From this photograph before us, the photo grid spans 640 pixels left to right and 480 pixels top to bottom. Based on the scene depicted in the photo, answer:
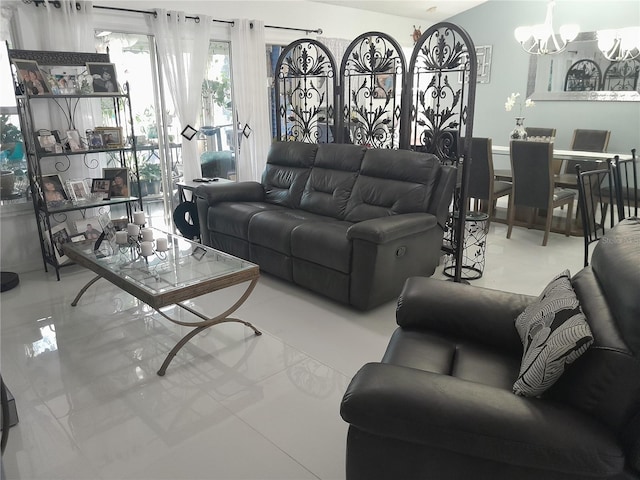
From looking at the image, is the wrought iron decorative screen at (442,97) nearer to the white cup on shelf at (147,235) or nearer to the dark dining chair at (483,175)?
the dark dining chair at (483,175)

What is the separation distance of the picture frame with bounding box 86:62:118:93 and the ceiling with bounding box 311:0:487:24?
9.35ft

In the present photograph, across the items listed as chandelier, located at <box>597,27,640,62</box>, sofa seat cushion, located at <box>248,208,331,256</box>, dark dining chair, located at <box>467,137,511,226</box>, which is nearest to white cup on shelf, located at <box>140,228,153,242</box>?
sofa seat cushion, located at <box>248,208,331,256</box>

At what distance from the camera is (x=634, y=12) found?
5.75m

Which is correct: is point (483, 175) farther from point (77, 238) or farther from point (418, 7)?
point (77, 238)

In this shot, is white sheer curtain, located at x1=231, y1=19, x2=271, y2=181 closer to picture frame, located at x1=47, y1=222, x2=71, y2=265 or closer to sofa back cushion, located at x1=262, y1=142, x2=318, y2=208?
sofa back cushion, located at x1=262, y1=142, x2=318, y2=208

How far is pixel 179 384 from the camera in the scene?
2389 millimetres

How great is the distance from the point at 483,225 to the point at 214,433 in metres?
2.65

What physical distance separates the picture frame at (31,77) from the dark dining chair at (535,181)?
3935 millimetres

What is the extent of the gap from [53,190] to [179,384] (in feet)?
7.39

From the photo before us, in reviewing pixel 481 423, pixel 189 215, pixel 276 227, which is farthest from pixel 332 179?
pixel 481 423

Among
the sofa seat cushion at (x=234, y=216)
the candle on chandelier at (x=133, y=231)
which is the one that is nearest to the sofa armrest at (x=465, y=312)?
the candle on chandelier at (x=133, y=231)

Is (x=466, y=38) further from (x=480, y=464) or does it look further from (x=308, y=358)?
(x=480, y=464)

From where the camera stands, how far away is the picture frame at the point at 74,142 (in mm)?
3713

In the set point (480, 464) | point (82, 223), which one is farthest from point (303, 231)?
point (480, 464)
